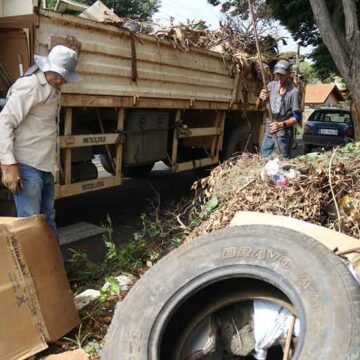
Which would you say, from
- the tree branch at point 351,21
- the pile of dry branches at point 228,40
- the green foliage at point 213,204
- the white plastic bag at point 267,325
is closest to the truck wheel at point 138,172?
the pile of dry branches at point 228,40

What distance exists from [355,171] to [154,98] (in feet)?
8.92

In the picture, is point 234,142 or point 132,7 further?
point 132,7

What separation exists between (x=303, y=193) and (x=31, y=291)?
6.40 feet

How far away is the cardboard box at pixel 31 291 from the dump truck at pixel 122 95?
5.43 feet

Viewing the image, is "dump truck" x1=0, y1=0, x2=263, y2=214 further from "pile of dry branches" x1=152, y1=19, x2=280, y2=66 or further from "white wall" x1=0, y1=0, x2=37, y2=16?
"pile of dry branches" x1=152, y1=19, x2=280, y2=66

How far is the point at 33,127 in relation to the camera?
367 centimetres

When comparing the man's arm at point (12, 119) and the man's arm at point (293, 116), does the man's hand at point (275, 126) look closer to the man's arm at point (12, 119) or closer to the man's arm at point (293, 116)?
the man's arm at point (293, 116)

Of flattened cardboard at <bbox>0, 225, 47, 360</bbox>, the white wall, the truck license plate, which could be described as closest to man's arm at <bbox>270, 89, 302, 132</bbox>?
the white wall

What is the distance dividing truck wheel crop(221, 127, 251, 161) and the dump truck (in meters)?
0.19

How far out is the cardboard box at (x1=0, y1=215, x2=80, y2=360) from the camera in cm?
283

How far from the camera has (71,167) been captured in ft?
16.6

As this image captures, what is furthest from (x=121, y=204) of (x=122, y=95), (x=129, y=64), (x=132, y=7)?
(x=132, y=7)

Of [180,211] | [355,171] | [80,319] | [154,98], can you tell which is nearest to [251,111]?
[154,98]

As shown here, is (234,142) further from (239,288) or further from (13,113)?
(239,288)
